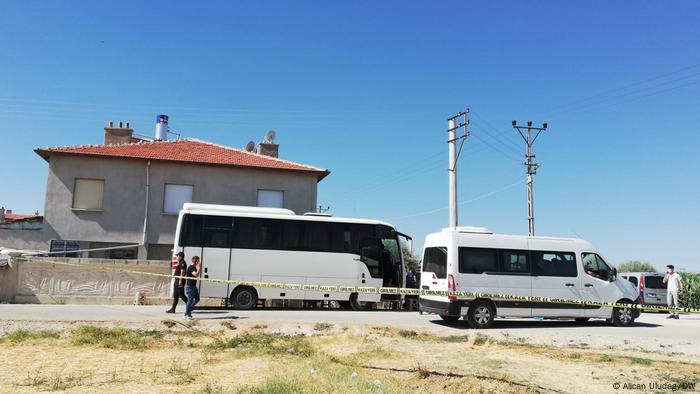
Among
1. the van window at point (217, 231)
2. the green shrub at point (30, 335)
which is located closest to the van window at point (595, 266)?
the van window at point (217, 231)

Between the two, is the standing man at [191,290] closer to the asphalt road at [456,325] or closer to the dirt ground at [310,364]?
the asphalt road at [456,325]

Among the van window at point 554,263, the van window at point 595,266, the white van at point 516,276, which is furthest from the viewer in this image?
the van window at point 595,266

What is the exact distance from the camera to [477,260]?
14.0 metres

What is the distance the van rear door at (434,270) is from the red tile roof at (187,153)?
511 inches

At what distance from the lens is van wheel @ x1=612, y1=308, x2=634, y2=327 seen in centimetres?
1502

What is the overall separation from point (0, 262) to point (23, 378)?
1467 cm

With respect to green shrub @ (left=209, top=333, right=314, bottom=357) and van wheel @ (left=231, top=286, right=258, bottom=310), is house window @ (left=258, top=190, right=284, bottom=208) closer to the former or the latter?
van wheel @ (left=231, top=286, right=258, bottom=310)

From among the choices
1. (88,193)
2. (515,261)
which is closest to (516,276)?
(515,261)

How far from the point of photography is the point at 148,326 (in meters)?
12.3

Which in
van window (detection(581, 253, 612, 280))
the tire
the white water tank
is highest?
the white water tank

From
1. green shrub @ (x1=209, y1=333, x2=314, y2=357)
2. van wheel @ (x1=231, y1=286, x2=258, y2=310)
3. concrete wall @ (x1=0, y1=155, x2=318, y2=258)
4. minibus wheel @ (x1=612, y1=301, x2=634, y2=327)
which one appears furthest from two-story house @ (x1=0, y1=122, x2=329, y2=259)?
green shrub @ (x1=209, y1=333, x2=314, y2=357)

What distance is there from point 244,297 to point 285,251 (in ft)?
6.58

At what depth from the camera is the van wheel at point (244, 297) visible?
17.6 m

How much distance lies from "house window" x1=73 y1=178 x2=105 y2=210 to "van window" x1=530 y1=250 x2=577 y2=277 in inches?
771
